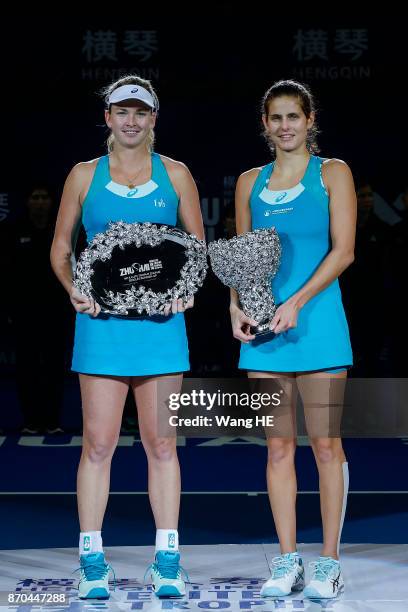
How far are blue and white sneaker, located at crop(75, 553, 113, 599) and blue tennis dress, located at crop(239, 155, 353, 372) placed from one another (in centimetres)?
86

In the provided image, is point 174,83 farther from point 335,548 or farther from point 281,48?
point 335,548

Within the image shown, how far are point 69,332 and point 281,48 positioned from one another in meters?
3.04

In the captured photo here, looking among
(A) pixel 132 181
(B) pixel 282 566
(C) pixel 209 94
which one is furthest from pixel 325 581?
(C) pixel 209 94

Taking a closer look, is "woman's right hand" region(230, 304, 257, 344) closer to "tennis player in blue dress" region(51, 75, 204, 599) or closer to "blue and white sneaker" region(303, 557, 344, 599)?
"tennis player in blue dress" region(51, 75, 204, 599)

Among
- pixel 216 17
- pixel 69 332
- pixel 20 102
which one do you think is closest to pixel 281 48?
pixel 216 17

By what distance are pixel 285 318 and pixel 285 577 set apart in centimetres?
92

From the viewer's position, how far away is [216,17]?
31.8 ft

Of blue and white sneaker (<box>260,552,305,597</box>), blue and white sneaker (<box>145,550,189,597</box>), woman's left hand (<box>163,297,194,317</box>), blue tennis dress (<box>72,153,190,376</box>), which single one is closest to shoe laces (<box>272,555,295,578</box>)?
blue and white sneaker (<box>260,552,305,597</box>)

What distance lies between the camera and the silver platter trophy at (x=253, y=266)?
156 inches

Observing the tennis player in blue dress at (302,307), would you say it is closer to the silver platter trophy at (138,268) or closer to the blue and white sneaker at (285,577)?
the blue and white sneaker at (285,577)

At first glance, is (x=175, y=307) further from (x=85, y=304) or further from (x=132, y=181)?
(x=132, y=181)

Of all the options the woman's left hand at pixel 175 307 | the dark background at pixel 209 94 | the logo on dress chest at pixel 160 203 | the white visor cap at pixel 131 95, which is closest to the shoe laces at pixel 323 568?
the woman's left hand at pixel 175 307

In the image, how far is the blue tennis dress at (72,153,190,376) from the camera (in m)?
4.06

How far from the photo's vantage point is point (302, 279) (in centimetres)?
407
